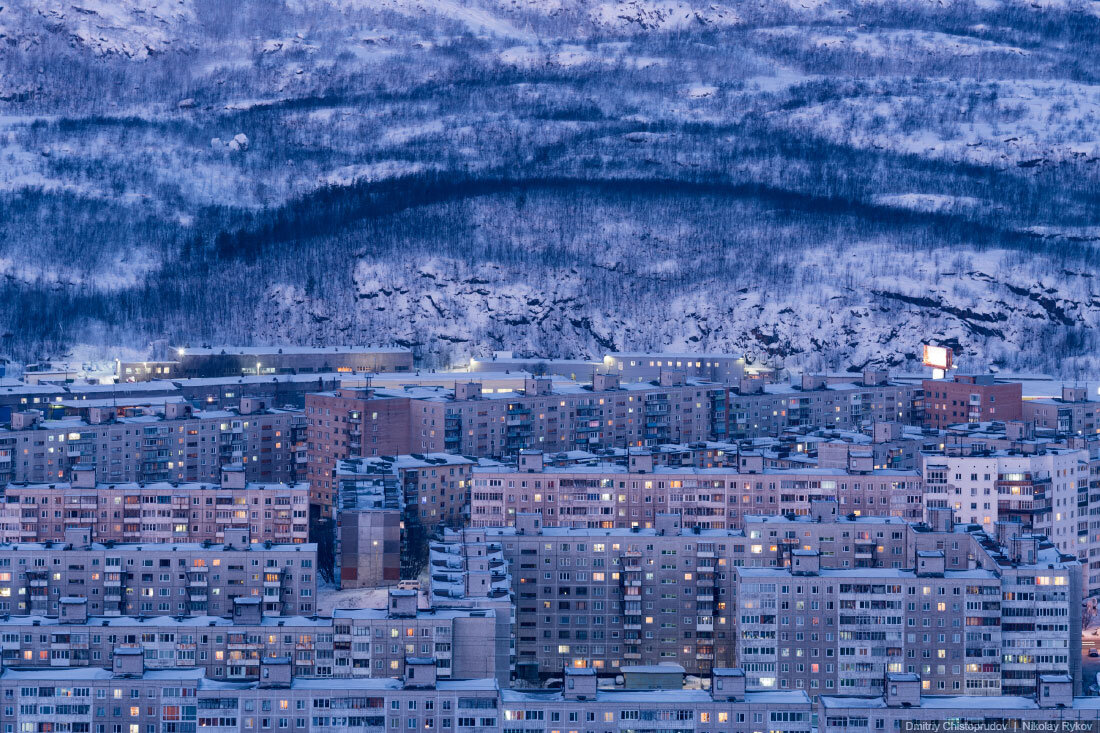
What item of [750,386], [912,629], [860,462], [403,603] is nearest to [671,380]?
[750,386]

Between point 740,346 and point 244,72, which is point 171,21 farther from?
point 740,346

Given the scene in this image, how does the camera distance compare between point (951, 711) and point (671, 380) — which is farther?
point (671, 380)

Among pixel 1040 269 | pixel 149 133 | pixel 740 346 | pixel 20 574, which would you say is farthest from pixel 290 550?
pixel 149 133

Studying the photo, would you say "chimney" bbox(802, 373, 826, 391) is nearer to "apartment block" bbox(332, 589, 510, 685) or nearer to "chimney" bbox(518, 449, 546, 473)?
"chimney" bbox(518, 449, 546, 473)

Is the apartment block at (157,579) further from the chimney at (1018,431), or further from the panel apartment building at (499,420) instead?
the chimney at (1018,431)

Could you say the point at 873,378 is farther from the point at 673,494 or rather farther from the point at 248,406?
the point at 673,494
